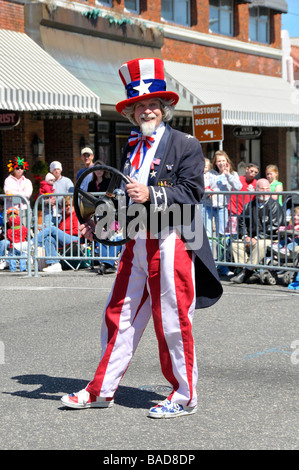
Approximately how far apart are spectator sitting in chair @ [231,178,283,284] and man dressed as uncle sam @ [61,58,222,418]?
599 centimetres

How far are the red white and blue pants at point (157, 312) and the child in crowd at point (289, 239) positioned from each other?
224 inches

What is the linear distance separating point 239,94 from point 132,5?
4.24 metres

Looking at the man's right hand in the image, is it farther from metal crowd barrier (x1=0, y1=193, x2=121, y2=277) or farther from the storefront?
the storefront

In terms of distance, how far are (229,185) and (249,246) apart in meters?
1.90

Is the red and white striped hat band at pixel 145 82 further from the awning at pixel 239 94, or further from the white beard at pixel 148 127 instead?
the awning at pixel 239 94

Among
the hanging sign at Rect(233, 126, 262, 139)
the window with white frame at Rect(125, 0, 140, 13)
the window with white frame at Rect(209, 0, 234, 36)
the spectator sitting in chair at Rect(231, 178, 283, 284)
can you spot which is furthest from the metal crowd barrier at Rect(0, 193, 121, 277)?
the window with white frame at Rect(209, 0, 234, 36)

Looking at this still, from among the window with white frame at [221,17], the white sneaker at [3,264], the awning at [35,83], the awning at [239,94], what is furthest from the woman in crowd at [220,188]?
the window with white frame at [221,17]

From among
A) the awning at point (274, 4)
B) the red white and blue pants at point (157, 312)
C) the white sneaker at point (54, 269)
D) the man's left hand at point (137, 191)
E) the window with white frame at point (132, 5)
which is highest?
the awning at point (274, 4)

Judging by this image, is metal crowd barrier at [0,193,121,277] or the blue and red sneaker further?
metal crowd barrier at [0,193,121,277]

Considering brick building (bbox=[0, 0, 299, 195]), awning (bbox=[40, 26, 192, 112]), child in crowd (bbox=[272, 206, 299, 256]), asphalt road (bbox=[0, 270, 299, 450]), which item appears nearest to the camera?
asphalt road (bbox=[0, 270, 299, 450])

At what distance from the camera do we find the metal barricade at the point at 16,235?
11879mm

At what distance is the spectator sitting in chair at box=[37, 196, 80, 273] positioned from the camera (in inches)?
475

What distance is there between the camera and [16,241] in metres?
12.1

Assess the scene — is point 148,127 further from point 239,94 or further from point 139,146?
point 239,94
